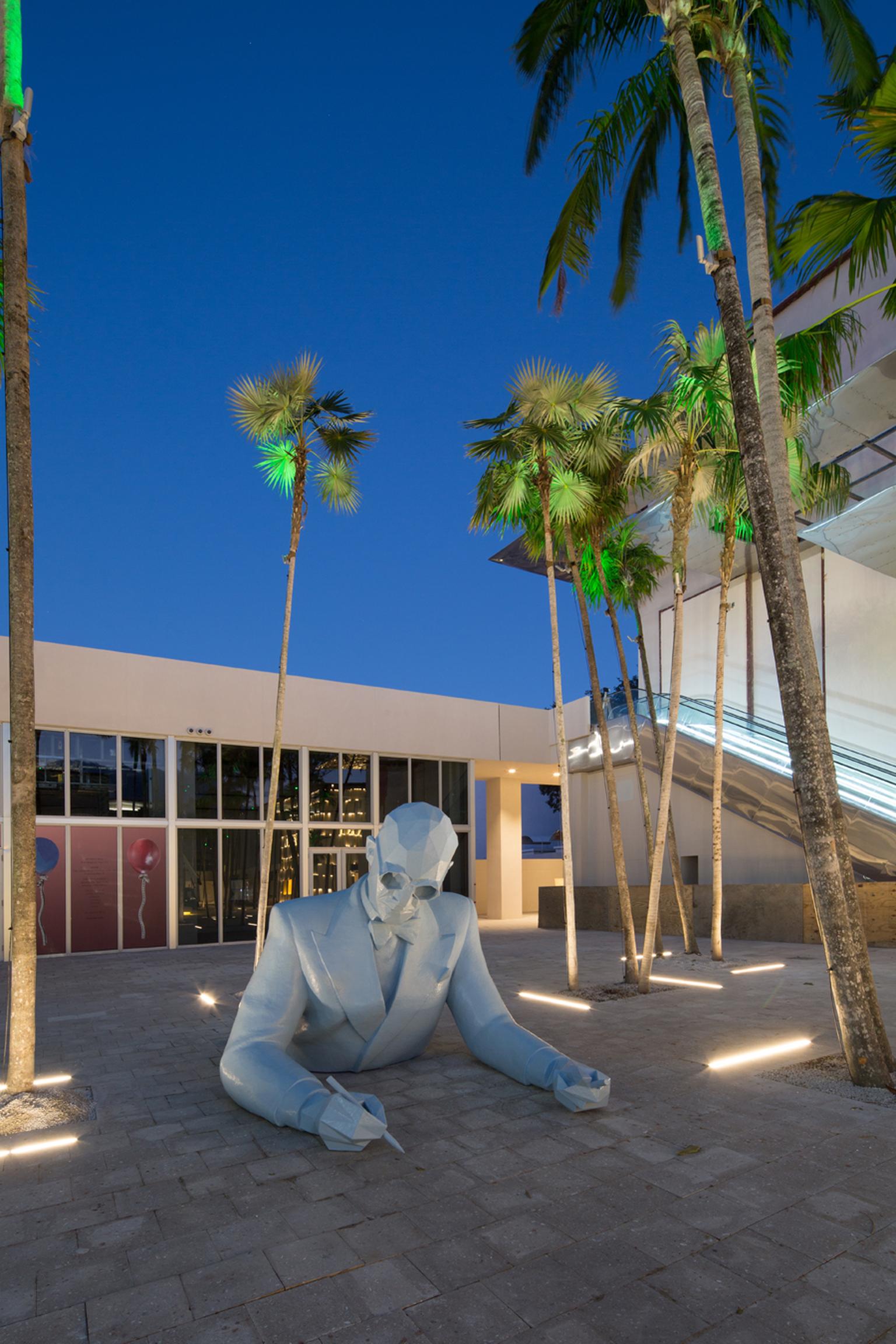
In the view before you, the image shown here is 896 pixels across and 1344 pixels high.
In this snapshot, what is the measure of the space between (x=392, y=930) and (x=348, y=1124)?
1259 mm

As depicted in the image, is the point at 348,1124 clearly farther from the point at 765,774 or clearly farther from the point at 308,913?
the point at 765,774

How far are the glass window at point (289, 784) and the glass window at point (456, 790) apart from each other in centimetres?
371

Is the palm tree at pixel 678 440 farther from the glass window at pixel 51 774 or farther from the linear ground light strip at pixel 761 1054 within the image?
the glass window at pixel 51 774

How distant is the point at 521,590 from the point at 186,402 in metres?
72.9

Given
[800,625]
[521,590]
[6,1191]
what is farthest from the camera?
[521,590]

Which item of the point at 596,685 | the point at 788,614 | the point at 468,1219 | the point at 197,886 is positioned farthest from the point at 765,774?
the point at 468,1219

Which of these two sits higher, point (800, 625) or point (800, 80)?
point (800, 80)

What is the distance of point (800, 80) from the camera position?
8.95m

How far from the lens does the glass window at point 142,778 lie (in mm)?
15219

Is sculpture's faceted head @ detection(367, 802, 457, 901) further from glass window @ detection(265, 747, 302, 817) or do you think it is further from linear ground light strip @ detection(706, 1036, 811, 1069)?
glass window @ detection(265, 747, 302, 817)

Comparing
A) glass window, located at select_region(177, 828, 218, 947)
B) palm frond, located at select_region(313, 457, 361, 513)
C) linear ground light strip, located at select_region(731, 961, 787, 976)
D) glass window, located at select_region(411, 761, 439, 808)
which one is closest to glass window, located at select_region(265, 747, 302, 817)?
glass window, located at select_region(177, 828, 218, 947)

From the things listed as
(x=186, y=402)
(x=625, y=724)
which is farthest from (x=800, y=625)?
(x=186, y=402)

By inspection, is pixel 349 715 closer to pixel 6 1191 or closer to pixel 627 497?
pixel 627 497

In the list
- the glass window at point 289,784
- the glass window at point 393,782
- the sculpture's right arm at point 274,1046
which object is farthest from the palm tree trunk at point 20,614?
the glass window at point 393,782
